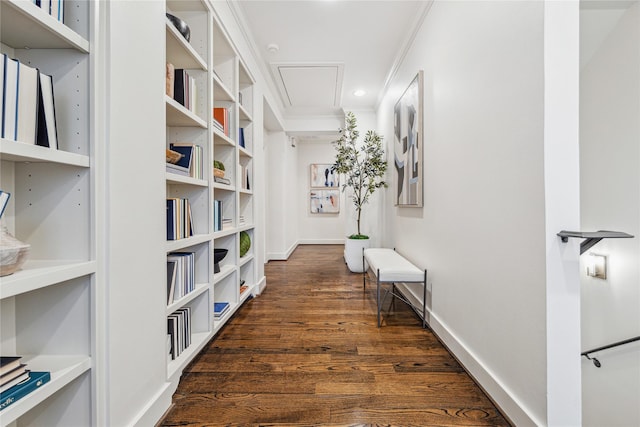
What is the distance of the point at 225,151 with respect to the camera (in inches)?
94.4

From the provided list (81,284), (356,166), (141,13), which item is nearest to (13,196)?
(81,284)

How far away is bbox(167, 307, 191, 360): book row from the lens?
5.09 ft

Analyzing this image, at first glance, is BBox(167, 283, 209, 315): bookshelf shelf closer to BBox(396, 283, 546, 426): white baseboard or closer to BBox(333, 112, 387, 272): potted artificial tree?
BBox(396, 283, 546, 426): white baseboard

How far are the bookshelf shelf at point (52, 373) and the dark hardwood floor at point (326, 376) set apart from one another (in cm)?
58

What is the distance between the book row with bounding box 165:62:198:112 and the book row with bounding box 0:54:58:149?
0.78 m

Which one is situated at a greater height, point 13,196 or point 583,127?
point 583,127

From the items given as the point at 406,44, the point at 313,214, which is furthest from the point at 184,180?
the point at 313,214

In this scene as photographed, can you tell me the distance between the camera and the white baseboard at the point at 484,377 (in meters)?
1.16

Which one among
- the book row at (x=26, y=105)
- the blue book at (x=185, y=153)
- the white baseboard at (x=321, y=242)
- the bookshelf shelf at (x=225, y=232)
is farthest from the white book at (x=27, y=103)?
the white baseboard at (x=321, y=242)

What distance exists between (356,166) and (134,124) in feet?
11.2

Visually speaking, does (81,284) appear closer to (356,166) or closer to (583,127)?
(583,127)

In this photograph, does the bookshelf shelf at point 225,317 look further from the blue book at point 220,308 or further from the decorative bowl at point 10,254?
the decorative bowl at point 10,254

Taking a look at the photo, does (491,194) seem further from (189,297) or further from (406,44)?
Result: (406,44)

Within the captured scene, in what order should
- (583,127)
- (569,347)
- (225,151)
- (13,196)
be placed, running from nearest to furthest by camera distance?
1. (13,196)
2. (569,347)
3. (583,127)
4. (225,151)
